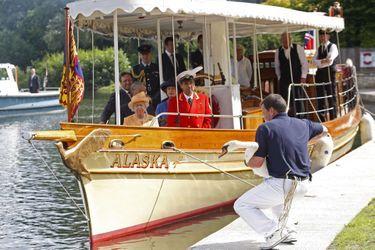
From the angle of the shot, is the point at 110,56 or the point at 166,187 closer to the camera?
the point at 166,187

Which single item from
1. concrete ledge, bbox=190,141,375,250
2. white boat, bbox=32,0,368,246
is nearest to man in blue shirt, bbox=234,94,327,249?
concrete ledge, bbox=190,141,375,250

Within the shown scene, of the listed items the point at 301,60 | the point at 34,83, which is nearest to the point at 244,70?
the point at 301,60

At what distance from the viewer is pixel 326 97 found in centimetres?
1573

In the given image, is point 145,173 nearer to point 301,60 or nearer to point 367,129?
point 301,60

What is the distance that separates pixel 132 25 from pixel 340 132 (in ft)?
18.0

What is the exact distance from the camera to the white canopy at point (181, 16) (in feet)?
36.6

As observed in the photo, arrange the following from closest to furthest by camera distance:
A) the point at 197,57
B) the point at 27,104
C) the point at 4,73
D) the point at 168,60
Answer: the point at 168,60 < the point at 197,57 < the point at 27,104 < the point at 4,73

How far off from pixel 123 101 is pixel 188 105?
4.47ft

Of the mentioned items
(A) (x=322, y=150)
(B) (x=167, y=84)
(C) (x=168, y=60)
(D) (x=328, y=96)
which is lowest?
(A) (x=322, y=150)

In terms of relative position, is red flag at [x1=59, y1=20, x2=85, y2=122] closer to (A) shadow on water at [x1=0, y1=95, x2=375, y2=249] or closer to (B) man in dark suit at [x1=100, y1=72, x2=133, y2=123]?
(B) man in dark suit at [x1=100, y1=72, x2=133, y2=123]

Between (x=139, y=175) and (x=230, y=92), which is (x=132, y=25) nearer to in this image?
(x=230, y=92)

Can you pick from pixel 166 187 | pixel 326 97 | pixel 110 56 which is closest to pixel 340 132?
pixel 326 97

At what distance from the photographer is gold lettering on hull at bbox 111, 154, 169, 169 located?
429 inches

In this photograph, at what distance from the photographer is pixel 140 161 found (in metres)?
11.1
